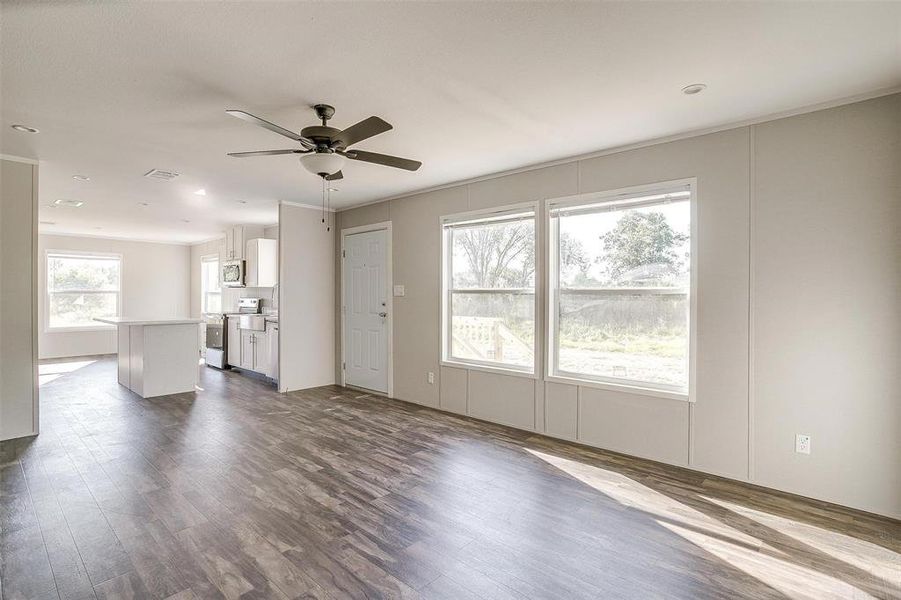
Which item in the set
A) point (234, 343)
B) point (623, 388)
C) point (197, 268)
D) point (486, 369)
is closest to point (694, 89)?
point (623, 388)

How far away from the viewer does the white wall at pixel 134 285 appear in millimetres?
8195

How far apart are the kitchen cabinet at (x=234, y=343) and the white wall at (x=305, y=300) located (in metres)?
1.97

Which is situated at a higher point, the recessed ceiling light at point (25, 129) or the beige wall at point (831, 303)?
the recessed ceiling light at point (25, 129)

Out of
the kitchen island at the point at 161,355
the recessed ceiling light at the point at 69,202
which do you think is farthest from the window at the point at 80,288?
the kitchen island at the point at 161,355

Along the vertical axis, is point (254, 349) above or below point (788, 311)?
below

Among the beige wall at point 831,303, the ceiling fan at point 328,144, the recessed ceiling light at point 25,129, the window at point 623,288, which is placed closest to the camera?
the ceiling fan at point 328,144

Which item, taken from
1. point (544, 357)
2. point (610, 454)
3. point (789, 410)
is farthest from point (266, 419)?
point (789, 410)

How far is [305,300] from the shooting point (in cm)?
582

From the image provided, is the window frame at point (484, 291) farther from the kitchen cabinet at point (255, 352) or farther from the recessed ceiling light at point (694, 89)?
the kitchen cabinet at point (255, 352)

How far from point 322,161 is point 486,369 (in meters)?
2.64

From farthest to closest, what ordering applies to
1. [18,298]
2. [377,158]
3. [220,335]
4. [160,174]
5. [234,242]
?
[234,242] < [220,335] < [160,174] < [18,298] < [377,158]

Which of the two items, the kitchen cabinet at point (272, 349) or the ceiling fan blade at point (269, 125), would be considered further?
the kitchen cabinet at point (272, 349)

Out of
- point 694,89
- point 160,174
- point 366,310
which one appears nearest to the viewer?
point 694,89

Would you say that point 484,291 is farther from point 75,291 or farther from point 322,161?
point 75,291
